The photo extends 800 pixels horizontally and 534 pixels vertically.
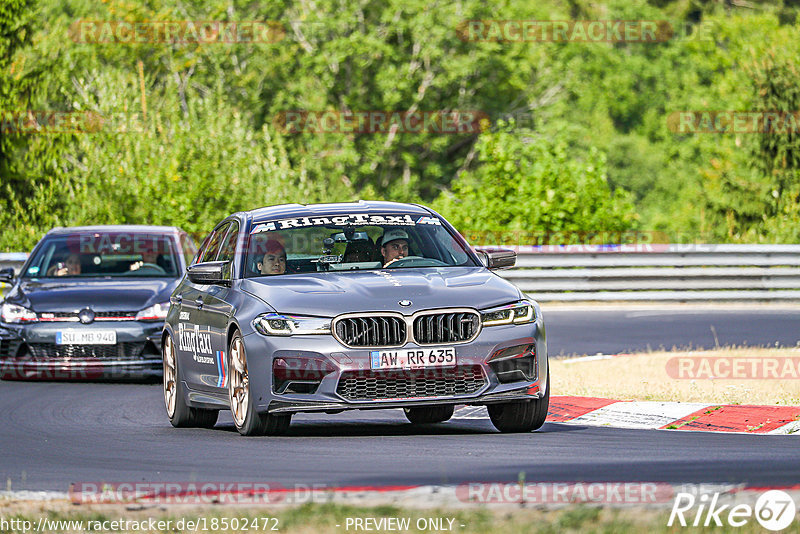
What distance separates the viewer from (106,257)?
16984 mm

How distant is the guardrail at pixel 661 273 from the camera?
26609mm

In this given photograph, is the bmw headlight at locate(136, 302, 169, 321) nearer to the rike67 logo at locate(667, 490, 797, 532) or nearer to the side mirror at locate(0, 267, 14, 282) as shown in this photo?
the side mirror at locate(0, 267, 14, 282)

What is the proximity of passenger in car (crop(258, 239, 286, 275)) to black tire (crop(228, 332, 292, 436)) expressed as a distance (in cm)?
62

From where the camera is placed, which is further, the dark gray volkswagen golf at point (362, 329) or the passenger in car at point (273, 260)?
the passenger in car at point (273, 260)

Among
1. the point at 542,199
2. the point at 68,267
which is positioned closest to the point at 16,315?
the point at 68,267

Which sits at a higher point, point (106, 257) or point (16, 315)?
point (106, 257)

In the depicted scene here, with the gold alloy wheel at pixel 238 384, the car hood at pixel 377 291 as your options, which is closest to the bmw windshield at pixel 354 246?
the car hood at pixel 377 291

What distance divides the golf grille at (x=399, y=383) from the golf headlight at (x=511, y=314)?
32 cm

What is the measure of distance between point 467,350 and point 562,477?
7.30 ft

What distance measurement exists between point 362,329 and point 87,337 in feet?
20.8

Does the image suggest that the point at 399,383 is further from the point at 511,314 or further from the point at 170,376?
the point at 170,376

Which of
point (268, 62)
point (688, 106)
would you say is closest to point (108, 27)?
point (268, 62)

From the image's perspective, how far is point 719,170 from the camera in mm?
51750

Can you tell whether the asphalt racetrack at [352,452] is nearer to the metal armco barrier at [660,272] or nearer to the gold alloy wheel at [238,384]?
the gold alloy wheel at [238,384]
